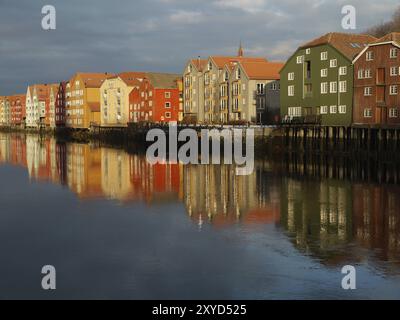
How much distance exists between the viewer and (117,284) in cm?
1236

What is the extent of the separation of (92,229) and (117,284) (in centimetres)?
664

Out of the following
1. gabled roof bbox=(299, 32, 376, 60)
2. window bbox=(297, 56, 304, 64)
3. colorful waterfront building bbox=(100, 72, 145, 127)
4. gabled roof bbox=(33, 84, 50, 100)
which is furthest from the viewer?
gabled roof bbox=(33, 84, 50, 100)

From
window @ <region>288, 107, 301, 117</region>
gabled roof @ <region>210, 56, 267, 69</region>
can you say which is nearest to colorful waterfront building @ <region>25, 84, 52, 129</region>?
gabled roof @ <region>210, 56, 267, 69</region>

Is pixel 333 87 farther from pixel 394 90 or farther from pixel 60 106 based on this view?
pixel 60 106

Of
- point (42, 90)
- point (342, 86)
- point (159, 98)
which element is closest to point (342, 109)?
point (342, 86)

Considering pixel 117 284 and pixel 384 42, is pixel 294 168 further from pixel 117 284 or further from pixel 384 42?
pixel 117 284

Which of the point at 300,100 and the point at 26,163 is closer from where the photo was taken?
the point at 26,163

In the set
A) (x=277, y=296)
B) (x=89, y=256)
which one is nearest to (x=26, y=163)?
(x=89, y=256)

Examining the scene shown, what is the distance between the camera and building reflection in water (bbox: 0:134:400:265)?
646 inches

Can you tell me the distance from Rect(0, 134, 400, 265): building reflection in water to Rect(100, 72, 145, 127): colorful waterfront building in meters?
57.5

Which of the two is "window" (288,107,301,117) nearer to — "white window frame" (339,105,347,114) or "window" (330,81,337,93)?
"window" (330,81,337,93)

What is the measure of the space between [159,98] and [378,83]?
44586mm

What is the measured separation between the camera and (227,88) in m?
70.3
